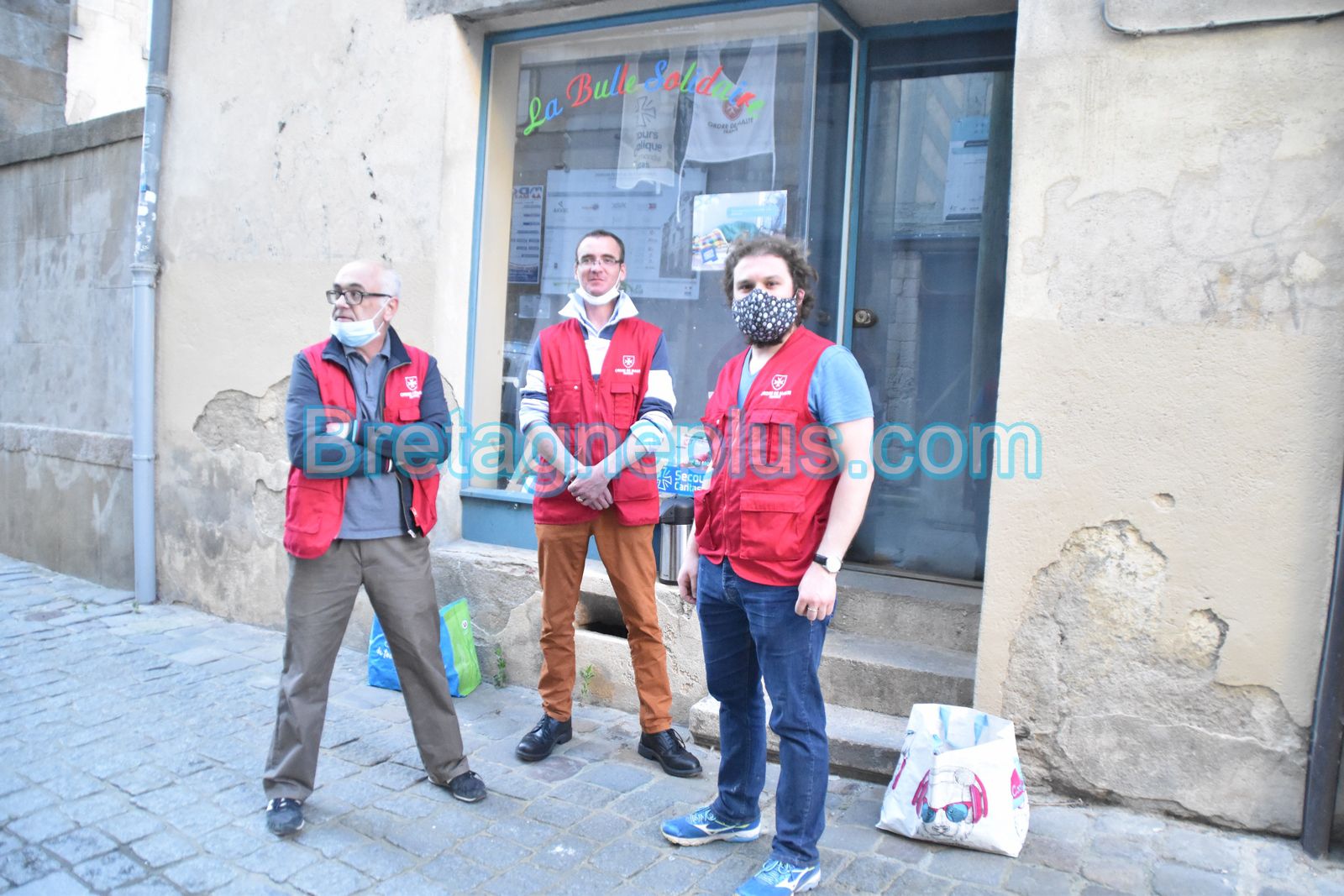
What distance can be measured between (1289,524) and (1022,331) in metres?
1.09

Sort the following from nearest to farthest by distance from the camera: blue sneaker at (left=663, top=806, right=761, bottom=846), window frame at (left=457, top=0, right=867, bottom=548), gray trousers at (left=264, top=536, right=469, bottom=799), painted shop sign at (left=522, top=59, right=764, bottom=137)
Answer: blue sneaker at (left=663, top=806, right=761, bottom=846), gray trousers at (left=264, top=536, right=469, bottom=799), window frame at (left=457, top=0, right=867, bottom=548), painted shop sign at (left=522, top=59, right=764, bottom=137)

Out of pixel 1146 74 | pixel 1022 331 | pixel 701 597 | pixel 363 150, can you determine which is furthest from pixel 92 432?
pixel 1146 74

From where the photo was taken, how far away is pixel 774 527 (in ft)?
9.97

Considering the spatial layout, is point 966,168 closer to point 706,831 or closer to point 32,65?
point 706,831

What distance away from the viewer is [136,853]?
3338 mm

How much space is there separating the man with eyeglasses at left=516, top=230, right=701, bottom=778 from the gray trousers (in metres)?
0.55

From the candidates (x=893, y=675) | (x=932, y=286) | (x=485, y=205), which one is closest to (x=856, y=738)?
(x=893, y=675)

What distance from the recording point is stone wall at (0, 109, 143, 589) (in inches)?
268

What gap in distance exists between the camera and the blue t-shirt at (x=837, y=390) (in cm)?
297

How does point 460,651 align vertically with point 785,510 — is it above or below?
below

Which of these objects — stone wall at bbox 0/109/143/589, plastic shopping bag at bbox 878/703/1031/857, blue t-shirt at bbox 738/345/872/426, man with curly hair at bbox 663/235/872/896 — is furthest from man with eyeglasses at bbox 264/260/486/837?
stone wall at bbox 0/109/143/589

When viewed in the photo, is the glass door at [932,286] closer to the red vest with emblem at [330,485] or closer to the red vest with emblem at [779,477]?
the red vest with emblem at [779,477]

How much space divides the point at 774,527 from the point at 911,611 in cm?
175

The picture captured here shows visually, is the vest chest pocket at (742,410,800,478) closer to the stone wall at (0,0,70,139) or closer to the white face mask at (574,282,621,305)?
the white face mask at (574,282,621,305)
